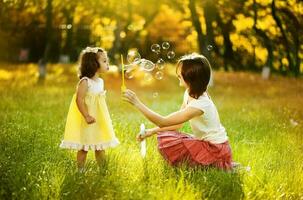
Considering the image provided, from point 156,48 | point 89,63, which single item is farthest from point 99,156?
point 156,48

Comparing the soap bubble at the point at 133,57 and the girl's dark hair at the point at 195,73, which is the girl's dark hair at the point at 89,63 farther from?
the girl's dark hair at the point at 195,73

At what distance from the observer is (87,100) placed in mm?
6773

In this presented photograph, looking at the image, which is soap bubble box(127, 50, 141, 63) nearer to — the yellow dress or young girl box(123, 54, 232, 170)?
the yellow dress

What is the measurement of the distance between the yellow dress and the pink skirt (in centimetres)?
64

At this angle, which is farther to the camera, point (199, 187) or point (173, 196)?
point (199, 187)

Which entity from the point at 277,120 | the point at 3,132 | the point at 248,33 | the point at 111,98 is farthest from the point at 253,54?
the point at 3,132

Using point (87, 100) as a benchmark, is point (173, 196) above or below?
below

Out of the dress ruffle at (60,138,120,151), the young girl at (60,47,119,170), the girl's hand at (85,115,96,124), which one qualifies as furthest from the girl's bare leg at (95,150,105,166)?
the girl's hand at (85,115,96,124)

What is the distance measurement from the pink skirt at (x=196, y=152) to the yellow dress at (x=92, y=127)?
2.10 feet

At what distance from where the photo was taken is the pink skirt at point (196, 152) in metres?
6.58

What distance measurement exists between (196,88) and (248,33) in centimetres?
3001

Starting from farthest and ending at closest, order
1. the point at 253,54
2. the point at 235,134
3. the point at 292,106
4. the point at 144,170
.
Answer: the point at 253,54
the point at 292,106
the point at 235,134
the point at 144,170

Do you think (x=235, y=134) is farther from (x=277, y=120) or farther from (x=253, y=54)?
(x=253, y=54)

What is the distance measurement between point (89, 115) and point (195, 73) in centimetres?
123
